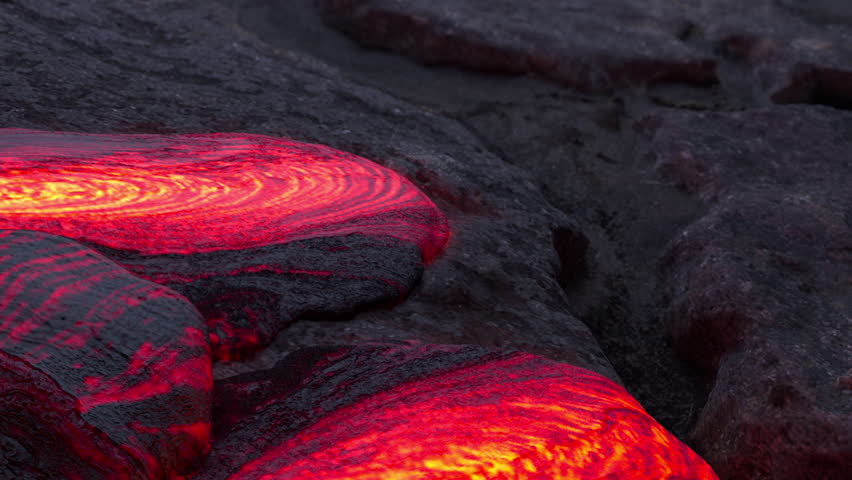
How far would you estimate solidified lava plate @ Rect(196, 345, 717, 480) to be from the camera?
42.3 inches

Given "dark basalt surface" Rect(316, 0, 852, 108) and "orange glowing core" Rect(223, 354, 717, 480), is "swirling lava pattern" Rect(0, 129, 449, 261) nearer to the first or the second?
"orange glowing core" Rect(223, 354, 717, 480)

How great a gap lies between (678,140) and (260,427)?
1.83m

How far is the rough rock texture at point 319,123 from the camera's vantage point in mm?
1574

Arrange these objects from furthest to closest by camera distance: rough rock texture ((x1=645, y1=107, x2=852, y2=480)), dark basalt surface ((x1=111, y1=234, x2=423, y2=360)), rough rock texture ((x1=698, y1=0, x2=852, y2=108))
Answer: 1. rough rock texture ((x1=698, y1=0, x2=852, y2=108))
2. rough rock texture ((x1=645, y1=107, x2=852, y2=480))
3. dark basalt surface ((x1=111, y1=234, x2=423, y2=360))

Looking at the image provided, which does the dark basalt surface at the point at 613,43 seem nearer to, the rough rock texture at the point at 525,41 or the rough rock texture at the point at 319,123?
the rough rock texture at the point at 525,41

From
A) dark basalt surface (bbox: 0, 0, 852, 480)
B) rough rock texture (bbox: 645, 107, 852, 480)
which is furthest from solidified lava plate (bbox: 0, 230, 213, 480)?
rough rock texture (bbox: 645, 107, 852, 480)

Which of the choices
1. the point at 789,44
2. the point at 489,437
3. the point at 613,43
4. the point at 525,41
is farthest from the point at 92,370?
the point at 789,44

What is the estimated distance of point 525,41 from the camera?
3020 mm

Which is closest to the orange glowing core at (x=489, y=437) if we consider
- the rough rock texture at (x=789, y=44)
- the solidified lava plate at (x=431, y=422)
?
the solidified lava plate at (x=431, y=422)

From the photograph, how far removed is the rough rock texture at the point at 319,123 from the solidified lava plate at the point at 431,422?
0.40 ft

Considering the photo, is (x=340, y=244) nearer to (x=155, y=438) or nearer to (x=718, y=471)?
(x=155, y=438)

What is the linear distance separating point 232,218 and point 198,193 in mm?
107

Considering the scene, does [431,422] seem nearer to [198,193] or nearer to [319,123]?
[198,193]

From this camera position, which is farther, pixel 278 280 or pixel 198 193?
pixel 198 193
